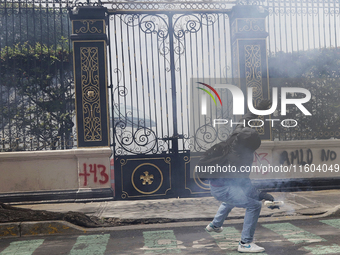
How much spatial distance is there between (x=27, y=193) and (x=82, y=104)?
7.27 feet

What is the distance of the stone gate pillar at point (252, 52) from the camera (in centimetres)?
843

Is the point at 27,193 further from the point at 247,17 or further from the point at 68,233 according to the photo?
the point at 247,17

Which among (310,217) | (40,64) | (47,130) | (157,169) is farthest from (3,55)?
(310,217)

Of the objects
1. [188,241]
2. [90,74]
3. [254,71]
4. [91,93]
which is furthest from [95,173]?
[254,71]

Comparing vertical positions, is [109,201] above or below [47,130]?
below

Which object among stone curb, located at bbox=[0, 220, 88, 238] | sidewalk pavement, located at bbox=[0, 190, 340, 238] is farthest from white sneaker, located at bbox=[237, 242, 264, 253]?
stone curb, located at bbox=[0, 220, 88, 238]

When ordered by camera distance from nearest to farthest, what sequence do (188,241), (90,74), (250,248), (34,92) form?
(250,248) → (188,241) → (90,74) → (34,92)

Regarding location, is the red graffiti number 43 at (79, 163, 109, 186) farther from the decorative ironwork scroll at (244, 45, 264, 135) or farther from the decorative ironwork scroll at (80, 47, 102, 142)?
the decorative ironwork scroll at (244, 45, 264, 135)

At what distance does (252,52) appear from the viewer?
8.52m

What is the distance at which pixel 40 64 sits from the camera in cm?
845

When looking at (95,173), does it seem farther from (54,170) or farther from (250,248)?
(250,248)

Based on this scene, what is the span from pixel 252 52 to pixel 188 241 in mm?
5025

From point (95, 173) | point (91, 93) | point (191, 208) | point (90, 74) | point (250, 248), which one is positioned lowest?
point (191, 208)

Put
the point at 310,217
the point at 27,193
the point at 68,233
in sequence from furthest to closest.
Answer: the point at 27,193, the point at 310,217, the point at 68,233
